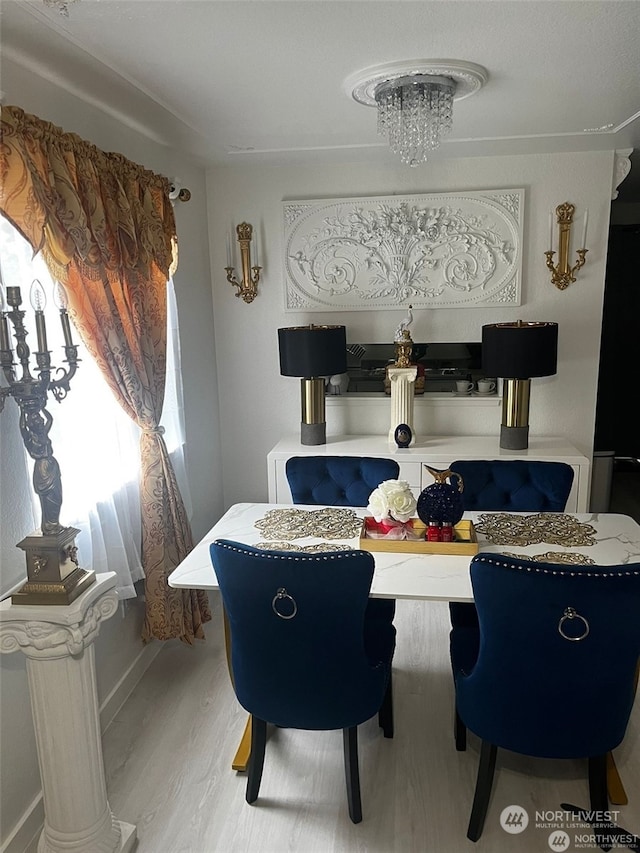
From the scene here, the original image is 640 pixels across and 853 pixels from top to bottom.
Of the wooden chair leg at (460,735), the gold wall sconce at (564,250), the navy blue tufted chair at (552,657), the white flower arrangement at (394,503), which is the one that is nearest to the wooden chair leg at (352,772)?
the navy blue tufted chair at (552,657)

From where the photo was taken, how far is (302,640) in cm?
182

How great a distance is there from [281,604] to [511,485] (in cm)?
141

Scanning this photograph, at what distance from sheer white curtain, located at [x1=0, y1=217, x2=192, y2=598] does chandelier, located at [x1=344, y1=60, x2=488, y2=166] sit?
1.30m

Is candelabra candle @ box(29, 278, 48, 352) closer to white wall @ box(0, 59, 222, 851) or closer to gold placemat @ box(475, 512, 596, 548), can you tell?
white wall @ box(0, 59, 222, 851)

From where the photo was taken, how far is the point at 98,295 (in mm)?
2312

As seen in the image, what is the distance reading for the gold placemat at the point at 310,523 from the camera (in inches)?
93.4

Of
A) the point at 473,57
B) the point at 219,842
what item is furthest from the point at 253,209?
the point at 219,842

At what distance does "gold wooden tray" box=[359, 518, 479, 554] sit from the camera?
7.08 feet

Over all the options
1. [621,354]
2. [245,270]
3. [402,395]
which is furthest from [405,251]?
[621,354]

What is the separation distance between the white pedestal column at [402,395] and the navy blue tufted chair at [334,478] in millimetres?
718

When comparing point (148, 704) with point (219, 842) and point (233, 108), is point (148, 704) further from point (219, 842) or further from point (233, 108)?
point (233, 108)

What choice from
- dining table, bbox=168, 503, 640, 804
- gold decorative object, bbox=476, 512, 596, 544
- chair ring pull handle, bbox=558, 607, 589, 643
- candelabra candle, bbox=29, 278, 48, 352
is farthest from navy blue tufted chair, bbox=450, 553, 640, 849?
candelabra candle, bbox=29, 278, 48, 352

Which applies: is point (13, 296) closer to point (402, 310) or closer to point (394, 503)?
point (394, 503)

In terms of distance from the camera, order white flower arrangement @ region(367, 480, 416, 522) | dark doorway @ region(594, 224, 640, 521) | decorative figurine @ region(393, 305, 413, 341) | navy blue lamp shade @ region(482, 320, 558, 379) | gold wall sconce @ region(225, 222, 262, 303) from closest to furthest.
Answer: white flower arrangement @ region(367, 480, 416, 522)
navy blue lamp shade @ region(482, 320, 558, 379)
decorative figurine @ region(393, 305, 413, 341)
gold wall sconce @ region(225, 222, 262, 303)
dark doorway @ region(594, 224, 640, 521)
